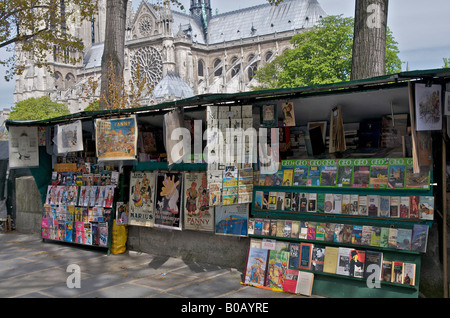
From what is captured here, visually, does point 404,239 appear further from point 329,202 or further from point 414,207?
point 329,202

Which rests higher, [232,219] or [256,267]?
[232,219]

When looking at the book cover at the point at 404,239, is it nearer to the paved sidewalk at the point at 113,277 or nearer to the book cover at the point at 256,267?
the paved sidewalk at the point at 113,277

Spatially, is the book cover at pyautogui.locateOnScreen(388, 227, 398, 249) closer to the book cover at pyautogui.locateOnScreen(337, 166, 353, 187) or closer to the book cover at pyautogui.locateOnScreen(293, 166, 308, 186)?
the book cover at pyautogui.locateOnScreen(337, 166, 353, 187)

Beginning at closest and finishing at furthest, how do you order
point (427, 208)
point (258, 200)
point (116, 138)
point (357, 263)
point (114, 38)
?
point (427, 208) → point (357, 263) → point (258, 200) → point (116, 138) → point (114, 38)

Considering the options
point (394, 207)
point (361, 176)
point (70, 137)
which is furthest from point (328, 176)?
point (70, 137)

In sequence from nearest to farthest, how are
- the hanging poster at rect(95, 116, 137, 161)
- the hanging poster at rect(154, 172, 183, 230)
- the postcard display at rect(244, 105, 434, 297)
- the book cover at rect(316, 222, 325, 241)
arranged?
the postcard display at rect(244, 105, 434, 297) < the book cover at rect(316, 222, 325, 241) < the hanging poster at rect(154, 172, 183, 230) < the hanging poster at rect(95, 116, 137, 161)

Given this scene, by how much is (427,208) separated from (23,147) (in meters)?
→ 7.94

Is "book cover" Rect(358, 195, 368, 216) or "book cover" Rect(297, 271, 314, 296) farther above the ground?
"book cover" Rect(358, 195, 368, 216)

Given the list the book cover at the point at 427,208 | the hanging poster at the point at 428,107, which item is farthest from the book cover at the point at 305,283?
the hanging poster at the point at 428,107

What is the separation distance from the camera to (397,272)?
5719 mm

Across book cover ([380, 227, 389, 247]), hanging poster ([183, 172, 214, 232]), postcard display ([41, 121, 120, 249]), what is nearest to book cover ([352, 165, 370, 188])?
book cover ([380, 227, 389, 247])

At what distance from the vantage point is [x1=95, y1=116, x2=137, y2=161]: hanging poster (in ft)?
26.8

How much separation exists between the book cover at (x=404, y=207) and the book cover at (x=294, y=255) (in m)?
1.41

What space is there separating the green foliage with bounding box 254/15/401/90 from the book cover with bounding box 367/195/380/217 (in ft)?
129
